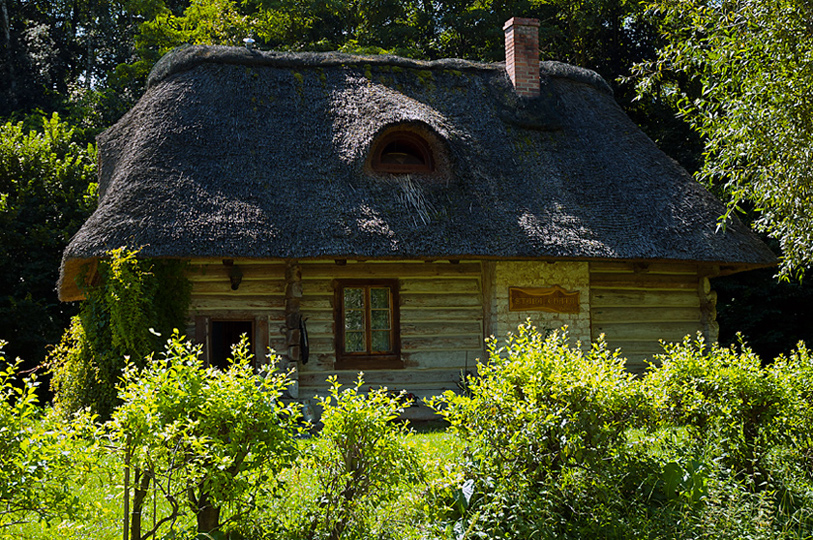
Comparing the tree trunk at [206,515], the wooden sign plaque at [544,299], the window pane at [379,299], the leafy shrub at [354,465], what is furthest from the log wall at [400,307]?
the tree trunk at [206,515]

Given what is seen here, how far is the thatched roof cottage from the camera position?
9758mm

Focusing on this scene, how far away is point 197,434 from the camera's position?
12.9ft

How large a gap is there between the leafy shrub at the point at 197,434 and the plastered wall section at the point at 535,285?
6890 millimetres

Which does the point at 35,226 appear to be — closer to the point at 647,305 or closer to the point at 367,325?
the point at 367,325

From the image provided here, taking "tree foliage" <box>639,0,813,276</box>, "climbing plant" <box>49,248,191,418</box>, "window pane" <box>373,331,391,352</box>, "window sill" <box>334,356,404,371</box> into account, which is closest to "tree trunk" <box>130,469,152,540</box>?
"climbing plant" <box>49,248,191,418</box>

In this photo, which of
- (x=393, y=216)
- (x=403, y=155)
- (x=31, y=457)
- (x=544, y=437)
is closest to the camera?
(x=31, y=457)

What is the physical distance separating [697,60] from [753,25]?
2.67 ft

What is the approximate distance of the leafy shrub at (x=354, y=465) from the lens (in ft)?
13.9

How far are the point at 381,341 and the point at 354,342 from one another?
0.37 meters

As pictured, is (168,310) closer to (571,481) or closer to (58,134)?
(571,481)

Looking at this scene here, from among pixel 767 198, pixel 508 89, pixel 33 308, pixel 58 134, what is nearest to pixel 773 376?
pixel 767 198

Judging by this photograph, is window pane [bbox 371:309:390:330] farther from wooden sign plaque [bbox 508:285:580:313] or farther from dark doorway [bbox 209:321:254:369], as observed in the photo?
dark doorway [bbox 209:321:254:369]

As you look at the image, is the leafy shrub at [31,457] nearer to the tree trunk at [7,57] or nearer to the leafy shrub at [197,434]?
the leafy shrub at [197,434]

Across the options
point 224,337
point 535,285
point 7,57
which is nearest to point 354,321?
point 535,285
